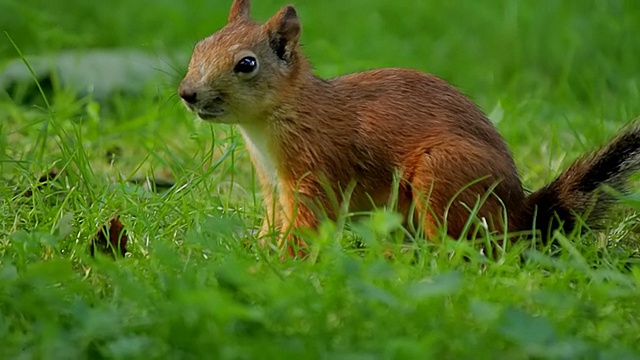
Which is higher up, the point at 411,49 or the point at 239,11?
the point at 239,11

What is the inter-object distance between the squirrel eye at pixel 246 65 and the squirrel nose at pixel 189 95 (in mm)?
155

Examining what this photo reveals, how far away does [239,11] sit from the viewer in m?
3.76

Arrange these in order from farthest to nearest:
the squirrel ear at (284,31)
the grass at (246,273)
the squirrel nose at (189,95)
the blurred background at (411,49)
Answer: the blurred background at (411,49)
the squirrel ear at (284,31)
the squirrel nose at (189,95)
the grass at (246,273)

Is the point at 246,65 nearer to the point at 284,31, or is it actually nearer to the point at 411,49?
the point at 284,31

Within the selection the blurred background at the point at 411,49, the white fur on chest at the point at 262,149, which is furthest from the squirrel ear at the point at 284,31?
the blurred background at the point at 411,49

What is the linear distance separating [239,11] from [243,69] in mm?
371

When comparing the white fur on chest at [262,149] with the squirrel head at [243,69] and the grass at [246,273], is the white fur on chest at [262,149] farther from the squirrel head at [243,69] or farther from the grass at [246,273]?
the grass at [246,273]

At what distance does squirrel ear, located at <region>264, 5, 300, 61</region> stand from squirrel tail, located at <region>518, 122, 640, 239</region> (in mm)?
849

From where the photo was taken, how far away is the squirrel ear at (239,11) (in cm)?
373

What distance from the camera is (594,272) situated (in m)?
2.90

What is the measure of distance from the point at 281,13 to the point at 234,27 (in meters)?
0.17

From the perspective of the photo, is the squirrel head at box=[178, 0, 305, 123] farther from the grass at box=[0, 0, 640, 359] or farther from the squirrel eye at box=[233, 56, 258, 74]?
the grass at box=[0, 0, 640, 359]

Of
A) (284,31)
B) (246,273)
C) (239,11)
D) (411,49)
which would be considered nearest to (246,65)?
(284,31)

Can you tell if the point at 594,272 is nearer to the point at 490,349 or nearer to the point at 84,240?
the point at 490,349
